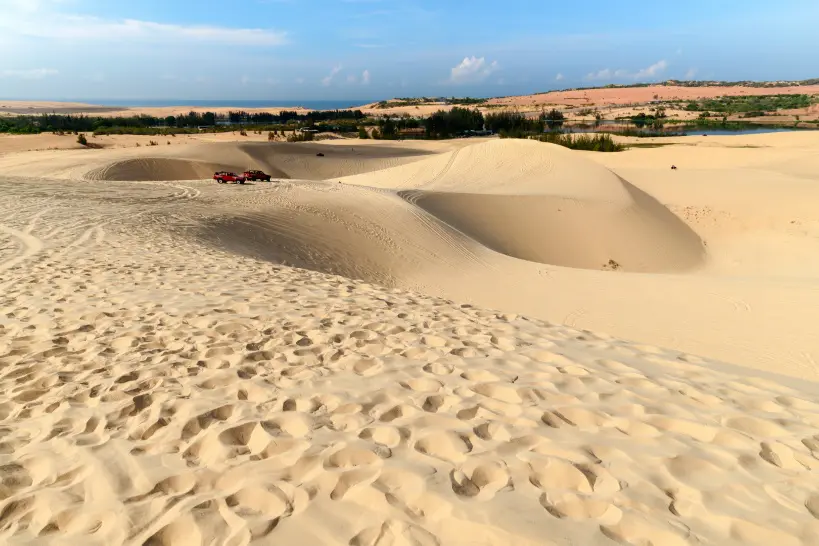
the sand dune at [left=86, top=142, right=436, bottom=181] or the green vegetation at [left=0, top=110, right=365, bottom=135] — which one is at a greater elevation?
the green vegetation at [left=0, top=110, right=365, bottom=135]

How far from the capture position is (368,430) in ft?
10.4

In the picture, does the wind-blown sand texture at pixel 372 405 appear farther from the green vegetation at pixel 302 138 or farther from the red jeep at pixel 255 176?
the green vegetation at pixel 302 138

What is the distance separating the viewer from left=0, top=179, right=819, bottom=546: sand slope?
93.3 inches

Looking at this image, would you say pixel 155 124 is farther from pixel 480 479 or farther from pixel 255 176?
pixel 480 479

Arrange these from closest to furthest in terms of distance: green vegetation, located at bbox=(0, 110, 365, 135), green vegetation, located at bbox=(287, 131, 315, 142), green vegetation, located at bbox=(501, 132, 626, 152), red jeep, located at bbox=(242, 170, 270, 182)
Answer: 1. red jeep, located at bbox=(242, 170, 270, 182)
2. green vegetation, located at bbox=(501, 132, 626, 152)
3. green vegetation, located at bbox=(287, 131, 315, 142)
4. green vegetation, located at bbox=(0, 110, 365, 135)

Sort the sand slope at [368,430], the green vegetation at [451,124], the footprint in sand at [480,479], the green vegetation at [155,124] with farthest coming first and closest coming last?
1. the green vegetation at [451,124]
2. the green vegetation at [155,124]
3. the footprint in sand at [480,479]
4. the sand slope at [368,430]

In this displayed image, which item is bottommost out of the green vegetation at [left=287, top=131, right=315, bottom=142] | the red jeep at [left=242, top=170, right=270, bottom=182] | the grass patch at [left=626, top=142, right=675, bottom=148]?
the red jeep at [left=242, top=170, right=270, bottom=182]

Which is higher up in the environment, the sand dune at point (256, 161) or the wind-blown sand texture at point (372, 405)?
the sand dune at point (256, 161)

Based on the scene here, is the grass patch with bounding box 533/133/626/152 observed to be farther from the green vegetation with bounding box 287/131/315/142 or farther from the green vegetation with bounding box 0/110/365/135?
the green vegetation with bounding box 0/110/365/135

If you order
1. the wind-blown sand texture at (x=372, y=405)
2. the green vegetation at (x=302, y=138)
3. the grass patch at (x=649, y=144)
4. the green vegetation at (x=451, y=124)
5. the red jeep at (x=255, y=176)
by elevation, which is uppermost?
the green vegetation at (x=451, y=124)

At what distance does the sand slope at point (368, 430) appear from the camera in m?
2.37

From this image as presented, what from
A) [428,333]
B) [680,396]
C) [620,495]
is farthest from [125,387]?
[680,396]

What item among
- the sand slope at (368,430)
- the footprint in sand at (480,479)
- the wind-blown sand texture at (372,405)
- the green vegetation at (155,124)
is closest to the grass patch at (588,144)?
the wind-blown sand texture at (372,405)

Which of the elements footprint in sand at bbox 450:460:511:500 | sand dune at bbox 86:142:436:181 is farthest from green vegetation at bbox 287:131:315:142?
footprint in sand at bbox 450:460:511:500
